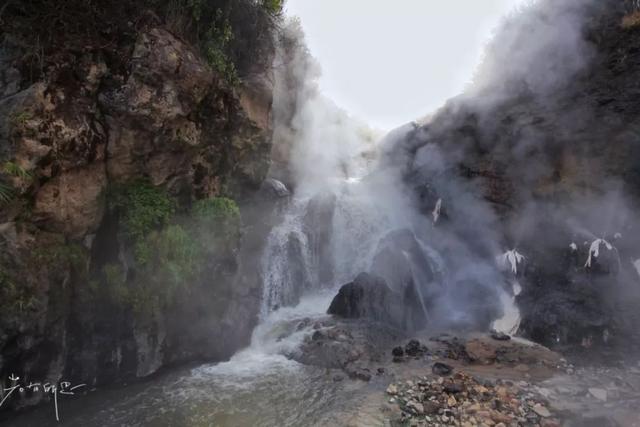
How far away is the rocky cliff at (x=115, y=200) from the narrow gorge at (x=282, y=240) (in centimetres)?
4

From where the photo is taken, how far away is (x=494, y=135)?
50.1 feet

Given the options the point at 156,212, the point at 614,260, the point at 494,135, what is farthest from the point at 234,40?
the point at 614,260

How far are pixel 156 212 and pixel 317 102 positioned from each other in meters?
16.4

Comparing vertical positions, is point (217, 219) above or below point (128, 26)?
below

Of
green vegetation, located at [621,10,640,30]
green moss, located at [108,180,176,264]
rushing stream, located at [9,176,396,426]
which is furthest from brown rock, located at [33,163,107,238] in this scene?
green vegetation, located at [621,10,640,30]

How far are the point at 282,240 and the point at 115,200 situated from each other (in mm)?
6454

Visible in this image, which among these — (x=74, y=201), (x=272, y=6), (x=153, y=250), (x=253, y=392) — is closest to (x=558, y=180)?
(x=272, y=6)

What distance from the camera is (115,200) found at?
8.61m

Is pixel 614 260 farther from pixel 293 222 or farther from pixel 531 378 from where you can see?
pixel 293 222

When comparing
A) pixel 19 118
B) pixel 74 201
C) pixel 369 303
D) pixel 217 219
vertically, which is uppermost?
pixel 19 118

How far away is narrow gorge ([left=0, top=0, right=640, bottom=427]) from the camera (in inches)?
286

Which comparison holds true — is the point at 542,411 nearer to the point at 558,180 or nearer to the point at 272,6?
the point at 558,180

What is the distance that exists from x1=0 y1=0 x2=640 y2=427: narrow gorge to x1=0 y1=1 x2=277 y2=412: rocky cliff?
45mm

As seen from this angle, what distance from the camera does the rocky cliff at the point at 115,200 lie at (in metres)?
7.07
